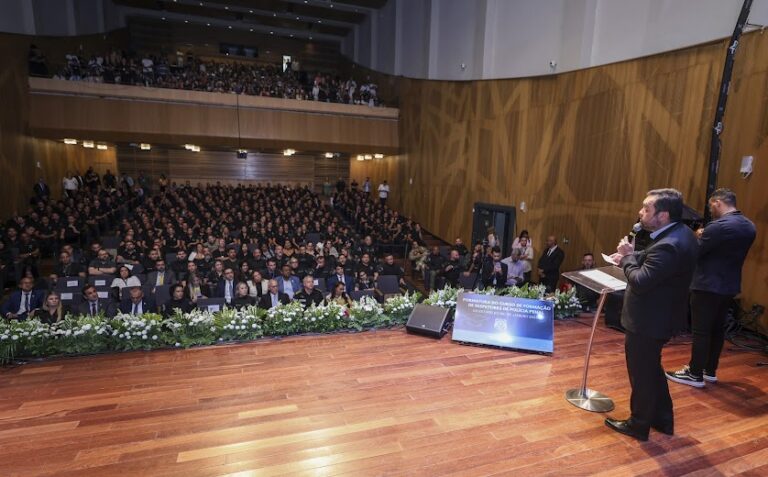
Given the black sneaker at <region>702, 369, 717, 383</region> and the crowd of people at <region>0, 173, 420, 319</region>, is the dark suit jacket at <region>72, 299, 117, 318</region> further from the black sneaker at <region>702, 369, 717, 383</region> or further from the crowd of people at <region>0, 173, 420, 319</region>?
the black sneaker at <region>702, 369, 717, 383</region>

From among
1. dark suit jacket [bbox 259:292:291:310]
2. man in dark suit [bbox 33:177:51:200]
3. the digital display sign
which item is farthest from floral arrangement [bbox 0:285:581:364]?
man in dark suit [bbox 33:177:51:200]

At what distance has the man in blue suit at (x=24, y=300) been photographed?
200 inches

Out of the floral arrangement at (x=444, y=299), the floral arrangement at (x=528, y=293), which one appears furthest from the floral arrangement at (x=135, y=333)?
the floral arrangement at (x=528, y=293)

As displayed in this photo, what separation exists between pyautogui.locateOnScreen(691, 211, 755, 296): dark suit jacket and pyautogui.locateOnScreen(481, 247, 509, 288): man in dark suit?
3892 millimetres

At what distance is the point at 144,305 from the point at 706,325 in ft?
19.4

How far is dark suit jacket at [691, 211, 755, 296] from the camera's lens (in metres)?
2.70

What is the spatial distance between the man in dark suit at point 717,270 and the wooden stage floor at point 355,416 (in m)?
0.40

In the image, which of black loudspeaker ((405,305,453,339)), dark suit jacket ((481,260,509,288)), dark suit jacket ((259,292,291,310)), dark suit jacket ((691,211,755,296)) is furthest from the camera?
dark suit jacket ((481,260,509,288))

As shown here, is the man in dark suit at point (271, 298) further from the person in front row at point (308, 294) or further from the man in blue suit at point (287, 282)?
the man in blue suit at point (287, 282)

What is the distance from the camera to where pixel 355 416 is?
262 cm

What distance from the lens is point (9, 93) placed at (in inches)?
413

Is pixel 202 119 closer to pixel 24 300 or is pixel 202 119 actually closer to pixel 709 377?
pixel 24 300

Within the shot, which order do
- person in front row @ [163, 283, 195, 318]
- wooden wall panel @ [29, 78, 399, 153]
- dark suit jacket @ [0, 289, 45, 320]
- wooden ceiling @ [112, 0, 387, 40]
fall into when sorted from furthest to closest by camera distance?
wooden ceiling @ [112, 0, 387, 40] < wooden wall panel @ [29, 78, 399, 153] < dark suit jacket @ [0, 289, 45, 320] < person in front row @ [163, 283, 195, 318]

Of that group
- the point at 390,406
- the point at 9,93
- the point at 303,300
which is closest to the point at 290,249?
the point at 303,300
